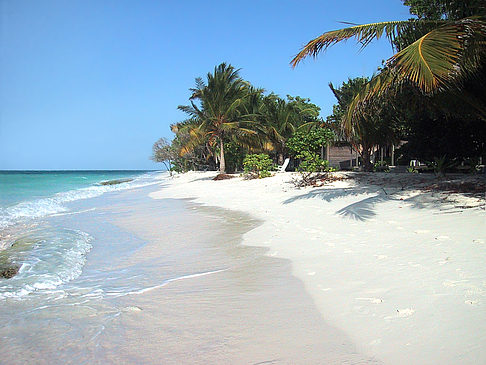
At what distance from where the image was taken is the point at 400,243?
4.70m

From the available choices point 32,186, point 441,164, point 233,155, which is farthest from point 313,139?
point 32,186

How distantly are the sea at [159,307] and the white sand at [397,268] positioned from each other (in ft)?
0.84

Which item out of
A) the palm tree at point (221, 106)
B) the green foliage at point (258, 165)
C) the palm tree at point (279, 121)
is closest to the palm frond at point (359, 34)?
the green foliage at point (258, 165)

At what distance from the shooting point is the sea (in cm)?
229

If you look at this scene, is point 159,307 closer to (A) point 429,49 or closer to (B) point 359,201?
(A) point 429,49

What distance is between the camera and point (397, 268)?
146 inches

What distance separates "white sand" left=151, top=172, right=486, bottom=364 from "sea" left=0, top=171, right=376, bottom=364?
0.26m

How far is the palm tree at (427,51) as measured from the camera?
17.1ft

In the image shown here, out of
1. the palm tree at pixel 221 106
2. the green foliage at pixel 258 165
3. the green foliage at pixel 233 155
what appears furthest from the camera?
the green foliage at pixel 233 155

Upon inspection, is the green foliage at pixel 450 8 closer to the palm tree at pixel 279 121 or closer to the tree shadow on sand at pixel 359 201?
the tree shadow on sand at pixel 359 201

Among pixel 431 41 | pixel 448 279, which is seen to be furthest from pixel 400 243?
pixel 431 41

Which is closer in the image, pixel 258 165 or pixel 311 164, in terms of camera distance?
pixel 311 164

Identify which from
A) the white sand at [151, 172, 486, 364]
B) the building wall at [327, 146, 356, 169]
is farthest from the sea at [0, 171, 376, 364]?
the building wall at [327, 146, 356, 169]

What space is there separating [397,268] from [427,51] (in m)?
3.49
